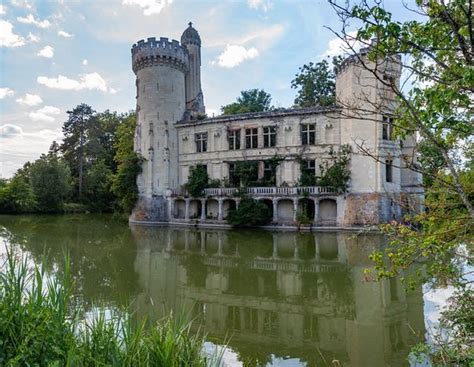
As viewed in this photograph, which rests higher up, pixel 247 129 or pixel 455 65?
pixel 247 129

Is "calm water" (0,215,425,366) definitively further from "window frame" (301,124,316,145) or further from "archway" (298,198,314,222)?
"window frame" (301,124,316,145)

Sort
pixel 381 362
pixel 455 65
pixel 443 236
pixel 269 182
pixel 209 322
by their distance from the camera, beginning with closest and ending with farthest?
pixel 455 65, pixel 443 236, pixel 381 362, pixel 209 322, pixel 269 182

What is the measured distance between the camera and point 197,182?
26.7 meters

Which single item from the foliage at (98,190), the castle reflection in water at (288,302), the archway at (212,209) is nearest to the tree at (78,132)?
the foliage at (98,190)

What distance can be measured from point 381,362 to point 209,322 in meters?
3.20

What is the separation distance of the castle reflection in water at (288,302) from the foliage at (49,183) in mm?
27106

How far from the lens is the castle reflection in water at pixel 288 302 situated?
584 centimetres

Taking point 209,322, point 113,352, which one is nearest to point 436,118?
point 113,352

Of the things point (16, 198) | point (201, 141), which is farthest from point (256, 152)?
point (16, 198)

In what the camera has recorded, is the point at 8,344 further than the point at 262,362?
No

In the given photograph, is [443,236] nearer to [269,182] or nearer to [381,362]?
[381,362]

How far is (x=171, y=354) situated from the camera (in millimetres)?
3307

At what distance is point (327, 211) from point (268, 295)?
1614cm

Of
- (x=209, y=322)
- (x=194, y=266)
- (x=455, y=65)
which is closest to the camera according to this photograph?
(x=455, y=65)
